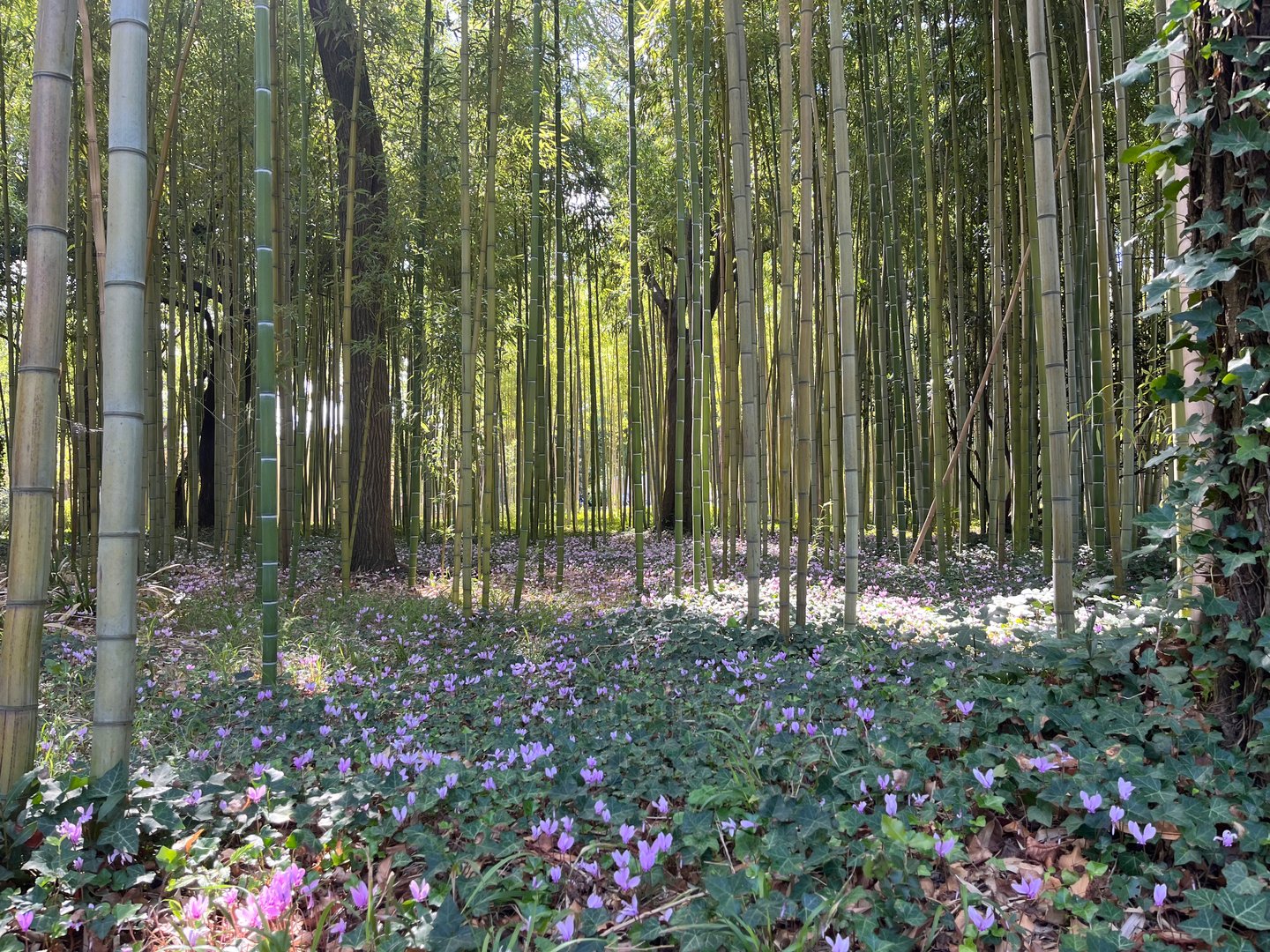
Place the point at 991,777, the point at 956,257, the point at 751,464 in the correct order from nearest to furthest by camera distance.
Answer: the point at 991,777 < the point at 751,464 < the point at 956,257

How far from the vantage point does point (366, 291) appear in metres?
5.35

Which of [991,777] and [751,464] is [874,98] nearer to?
[751,464]

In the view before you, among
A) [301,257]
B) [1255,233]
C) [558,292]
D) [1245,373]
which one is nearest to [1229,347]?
[1245,373]

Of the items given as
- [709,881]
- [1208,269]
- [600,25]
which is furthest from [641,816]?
[600,25]

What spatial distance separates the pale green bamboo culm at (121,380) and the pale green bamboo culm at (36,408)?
0.28 ft

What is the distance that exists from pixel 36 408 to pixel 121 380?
15 cm

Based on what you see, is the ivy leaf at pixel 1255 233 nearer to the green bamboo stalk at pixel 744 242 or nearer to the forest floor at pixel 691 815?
the forest floor at pixel 691 815

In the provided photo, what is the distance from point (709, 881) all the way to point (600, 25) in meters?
6.13

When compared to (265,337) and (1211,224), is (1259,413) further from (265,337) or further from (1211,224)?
(265,337)

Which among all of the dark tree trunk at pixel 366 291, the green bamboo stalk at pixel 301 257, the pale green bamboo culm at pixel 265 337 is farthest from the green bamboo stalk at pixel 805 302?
the dark tree trunk at pixel 366 291

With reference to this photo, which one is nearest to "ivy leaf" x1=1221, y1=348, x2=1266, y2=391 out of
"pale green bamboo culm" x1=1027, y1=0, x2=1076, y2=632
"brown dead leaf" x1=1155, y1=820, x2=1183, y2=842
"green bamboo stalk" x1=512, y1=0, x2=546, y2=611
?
"pale green bamboo culm" x1=1027, y1=0, x2=1076, y2=632

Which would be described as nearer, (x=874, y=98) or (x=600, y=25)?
(x=874, y=98)

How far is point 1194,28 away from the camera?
1.71 metres

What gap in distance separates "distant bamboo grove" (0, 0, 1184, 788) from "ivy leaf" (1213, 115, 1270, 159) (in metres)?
0.24
